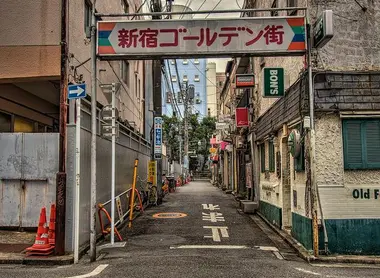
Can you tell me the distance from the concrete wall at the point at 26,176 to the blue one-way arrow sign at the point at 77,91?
2308 millimetres

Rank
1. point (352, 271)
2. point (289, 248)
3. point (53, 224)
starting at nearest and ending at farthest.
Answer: point (352, 271) → point (53, 224) → point (289, 248)

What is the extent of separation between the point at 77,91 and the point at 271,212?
7696mm

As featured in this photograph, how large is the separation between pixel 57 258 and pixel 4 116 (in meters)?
6.54

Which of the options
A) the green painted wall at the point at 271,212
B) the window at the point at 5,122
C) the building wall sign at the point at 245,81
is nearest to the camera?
the green painted wall at the point at 271,212

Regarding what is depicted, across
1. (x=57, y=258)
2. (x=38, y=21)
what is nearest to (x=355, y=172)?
(x=57, y=258)

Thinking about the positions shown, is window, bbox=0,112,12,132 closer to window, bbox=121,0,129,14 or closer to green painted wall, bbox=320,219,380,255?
window, bbox=121,0,129,14

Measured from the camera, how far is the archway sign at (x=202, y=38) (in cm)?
847

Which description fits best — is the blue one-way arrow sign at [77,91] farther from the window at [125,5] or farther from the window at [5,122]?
the window at [125,5]

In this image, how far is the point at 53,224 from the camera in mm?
8453

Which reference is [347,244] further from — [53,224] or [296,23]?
[53,224]

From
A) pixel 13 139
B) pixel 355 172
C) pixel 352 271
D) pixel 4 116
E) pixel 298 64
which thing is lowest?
pixel 352 271

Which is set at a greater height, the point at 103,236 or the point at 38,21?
the point at 38,21

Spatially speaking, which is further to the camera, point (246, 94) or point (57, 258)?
point (246, 94)

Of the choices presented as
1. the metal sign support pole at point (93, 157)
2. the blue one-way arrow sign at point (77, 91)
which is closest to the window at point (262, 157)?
the metal sign support pole at point (93, 157)
